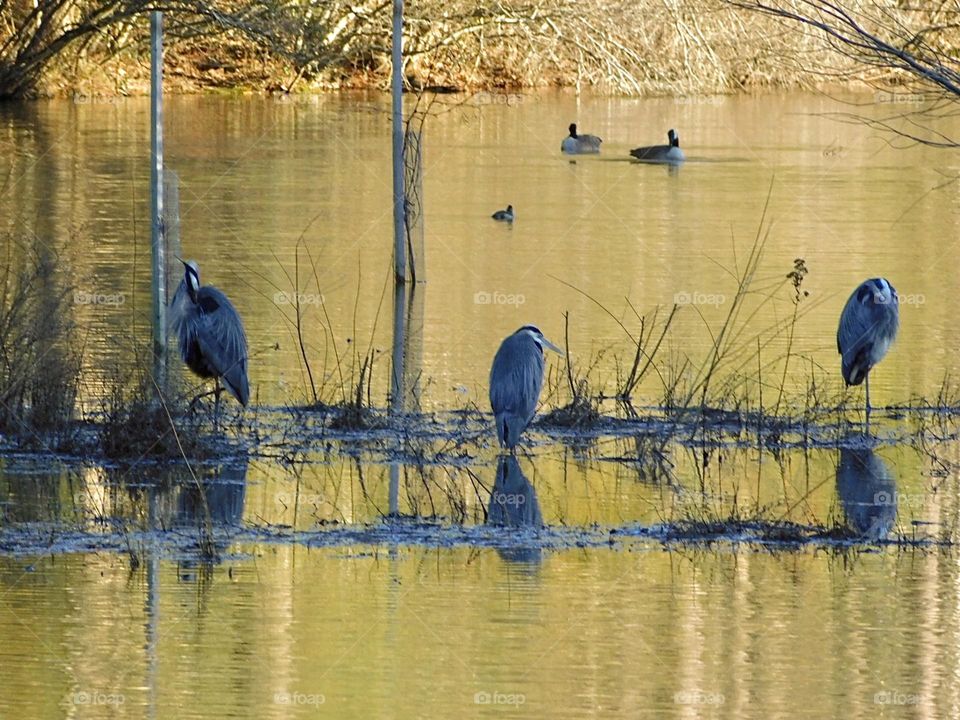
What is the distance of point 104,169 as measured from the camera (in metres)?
29.8

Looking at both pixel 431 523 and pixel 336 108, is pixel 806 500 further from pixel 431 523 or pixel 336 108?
pixel 336 108

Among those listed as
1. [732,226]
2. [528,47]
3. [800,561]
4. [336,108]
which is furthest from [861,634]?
[528,47]

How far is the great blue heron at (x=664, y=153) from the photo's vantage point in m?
33.0

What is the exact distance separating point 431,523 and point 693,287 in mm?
10316
